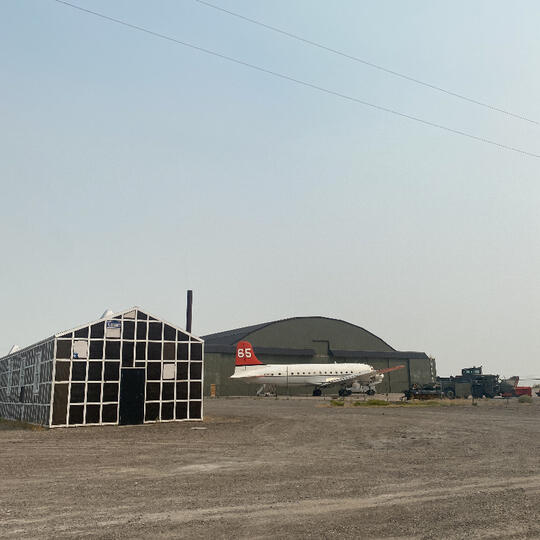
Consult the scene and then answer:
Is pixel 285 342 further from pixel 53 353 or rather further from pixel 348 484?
pixel 348 484

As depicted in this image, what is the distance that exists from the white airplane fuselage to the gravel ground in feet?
141

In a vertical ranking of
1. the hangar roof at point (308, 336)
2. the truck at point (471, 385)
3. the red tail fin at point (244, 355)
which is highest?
the hangar roof at point (308, 336)

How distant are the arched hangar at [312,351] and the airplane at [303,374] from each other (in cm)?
592

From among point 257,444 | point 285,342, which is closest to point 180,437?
point 257,444

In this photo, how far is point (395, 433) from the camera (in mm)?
23766

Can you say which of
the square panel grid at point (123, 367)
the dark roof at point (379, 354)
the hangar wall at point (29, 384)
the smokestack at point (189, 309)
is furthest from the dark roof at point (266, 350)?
the square panel grid at point (123, 367)

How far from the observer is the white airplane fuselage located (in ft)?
213

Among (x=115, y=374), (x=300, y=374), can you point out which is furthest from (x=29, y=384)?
(x=300, y=374)

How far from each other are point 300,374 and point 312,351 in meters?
13.6

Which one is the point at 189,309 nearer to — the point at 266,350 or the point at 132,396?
the point at 266,350

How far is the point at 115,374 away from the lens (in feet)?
97.3

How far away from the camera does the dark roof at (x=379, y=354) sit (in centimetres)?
8281

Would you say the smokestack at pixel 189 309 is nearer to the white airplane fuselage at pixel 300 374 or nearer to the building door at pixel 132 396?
the white airplane fuselage at pixel 300 374

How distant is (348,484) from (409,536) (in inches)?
157
